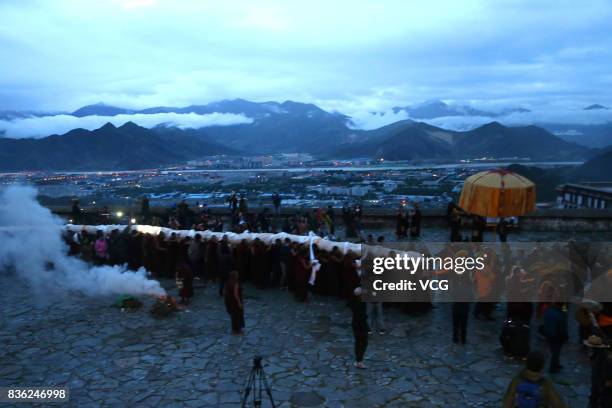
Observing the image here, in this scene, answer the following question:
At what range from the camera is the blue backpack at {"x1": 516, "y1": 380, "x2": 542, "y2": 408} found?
4613mm

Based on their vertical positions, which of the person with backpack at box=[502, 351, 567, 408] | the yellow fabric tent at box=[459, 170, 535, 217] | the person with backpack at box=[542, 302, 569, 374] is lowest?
the person with backpack at box=[542, 302, 569, 374]

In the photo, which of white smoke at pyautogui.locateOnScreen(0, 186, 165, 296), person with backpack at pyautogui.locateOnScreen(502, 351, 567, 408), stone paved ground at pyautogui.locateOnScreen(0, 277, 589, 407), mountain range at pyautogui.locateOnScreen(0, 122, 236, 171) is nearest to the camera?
person with backpack at pyautogui.locateOnScreen(502, 351, 567, 408)

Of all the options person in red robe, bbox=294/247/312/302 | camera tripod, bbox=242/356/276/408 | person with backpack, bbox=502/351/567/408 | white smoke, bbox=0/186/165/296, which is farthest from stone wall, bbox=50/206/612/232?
person with backpack, bbox=502/351/567/408

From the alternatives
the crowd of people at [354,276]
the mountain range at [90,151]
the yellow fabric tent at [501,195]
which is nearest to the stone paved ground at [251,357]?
the crowd of people at [354,276]

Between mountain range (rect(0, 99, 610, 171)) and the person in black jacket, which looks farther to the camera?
mountain range (rect(0, 99, 610, 171))

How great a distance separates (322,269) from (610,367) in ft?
22.7

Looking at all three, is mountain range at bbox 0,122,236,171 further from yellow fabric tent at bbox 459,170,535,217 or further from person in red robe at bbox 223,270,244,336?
yellow fabric tent at bbox 459,170,535,217

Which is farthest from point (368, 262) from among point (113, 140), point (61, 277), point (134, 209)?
point (113, 140)

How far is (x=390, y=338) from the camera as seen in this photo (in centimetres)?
899

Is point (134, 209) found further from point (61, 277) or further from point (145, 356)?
point (145, 356)

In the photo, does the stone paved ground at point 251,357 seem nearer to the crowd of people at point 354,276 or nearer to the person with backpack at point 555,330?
the person with backpack at point 555,330

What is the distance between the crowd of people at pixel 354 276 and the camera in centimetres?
712

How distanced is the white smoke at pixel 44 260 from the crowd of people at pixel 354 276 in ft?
2.25

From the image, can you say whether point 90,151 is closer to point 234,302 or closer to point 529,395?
point 234,302
